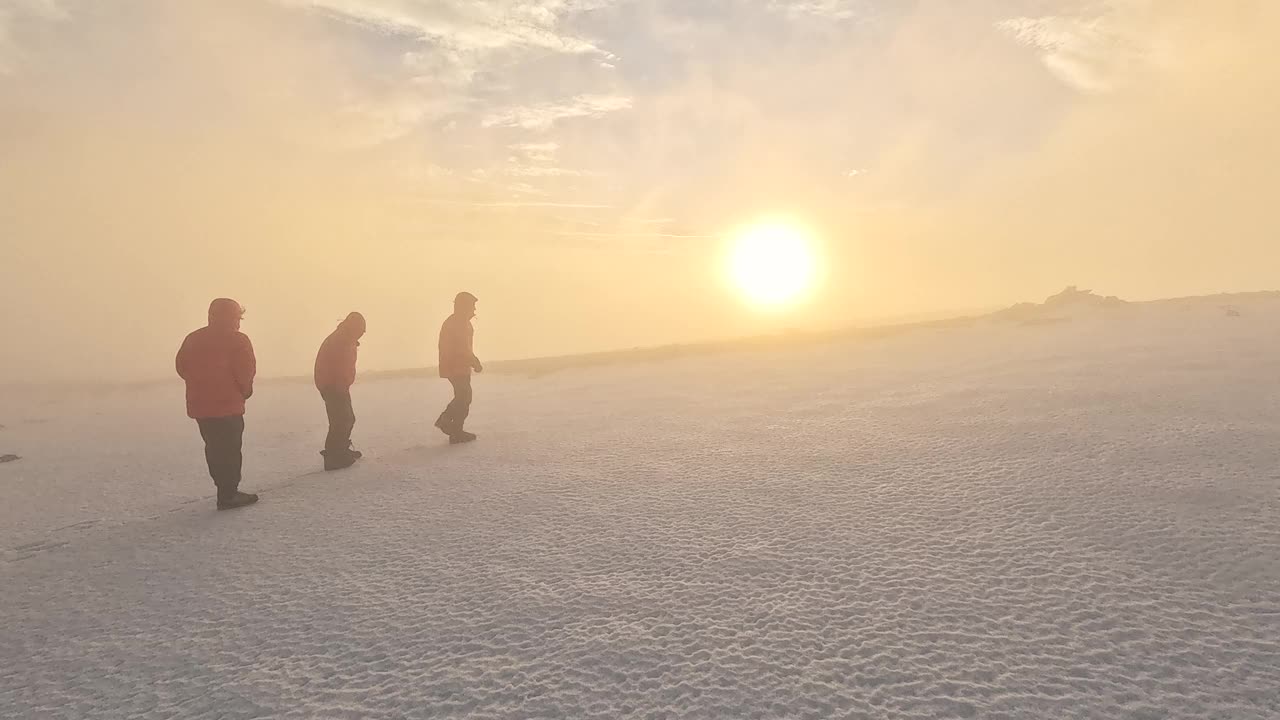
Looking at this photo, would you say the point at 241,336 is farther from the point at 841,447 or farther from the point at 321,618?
the point at 841,447

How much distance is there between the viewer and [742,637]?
2654 millimetres

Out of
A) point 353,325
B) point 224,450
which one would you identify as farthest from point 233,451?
point 353,325

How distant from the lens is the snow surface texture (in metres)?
Result: 2.34

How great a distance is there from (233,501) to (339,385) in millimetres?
2100

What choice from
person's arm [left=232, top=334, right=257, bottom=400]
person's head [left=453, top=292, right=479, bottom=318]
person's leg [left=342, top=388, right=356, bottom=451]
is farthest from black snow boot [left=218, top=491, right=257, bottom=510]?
person's head [left=453, top=292, right=479, bottom=318]

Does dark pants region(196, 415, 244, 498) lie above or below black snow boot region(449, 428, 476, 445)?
above

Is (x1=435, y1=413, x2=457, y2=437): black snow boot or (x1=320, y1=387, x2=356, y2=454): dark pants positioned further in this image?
(x1=435, y1=413, x2=457, y2=437): black snow boot

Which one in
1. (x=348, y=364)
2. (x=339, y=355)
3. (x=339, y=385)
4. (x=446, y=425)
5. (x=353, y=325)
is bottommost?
(x=446, y=425)

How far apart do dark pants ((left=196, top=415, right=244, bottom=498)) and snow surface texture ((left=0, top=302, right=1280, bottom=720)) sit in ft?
1.12

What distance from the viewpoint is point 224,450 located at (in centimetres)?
554

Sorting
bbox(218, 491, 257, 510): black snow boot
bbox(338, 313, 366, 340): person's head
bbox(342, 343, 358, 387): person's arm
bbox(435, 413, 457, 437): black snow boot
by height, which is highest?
bbox(338, 313, 366, 340): person's head

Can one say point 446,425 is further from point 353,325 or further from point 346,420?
point 353,325

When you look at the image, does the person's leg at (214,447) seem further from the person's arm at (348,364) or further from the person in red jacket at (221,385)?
the person's arm at (348,364)

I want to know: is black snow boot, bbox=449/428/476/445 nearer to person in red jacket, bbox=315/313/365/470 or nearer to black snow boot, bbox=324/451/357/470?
person in red jacket, bbox=315/313/365/470
